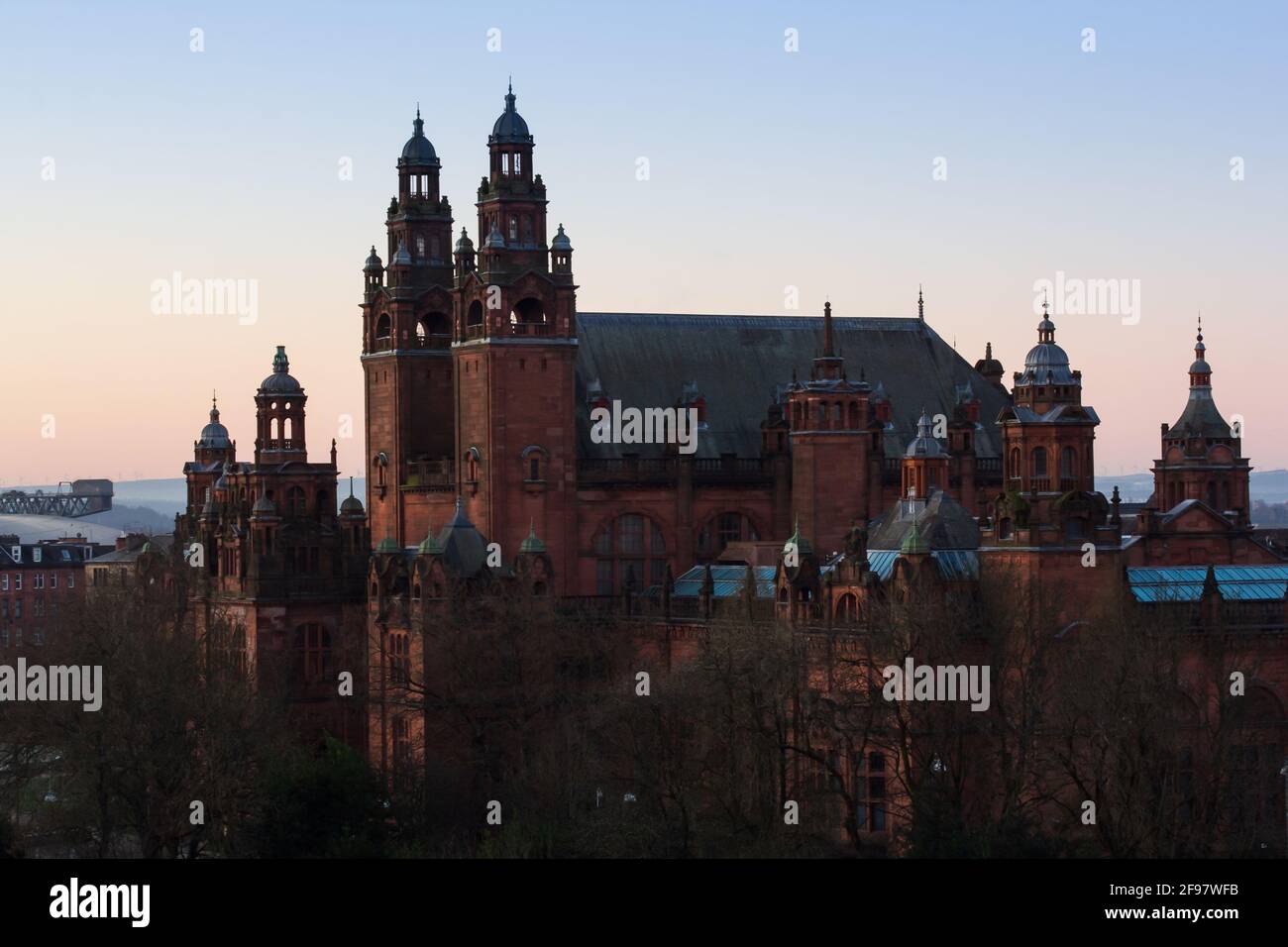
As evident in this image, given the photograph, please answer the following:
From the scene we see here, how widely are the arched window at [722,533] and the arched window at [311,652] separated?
1995 cm

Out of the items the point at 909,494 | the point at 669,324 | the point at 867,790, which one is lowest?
the point at 867,790

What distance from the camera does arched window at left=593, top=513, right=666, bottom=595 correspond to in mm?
142375

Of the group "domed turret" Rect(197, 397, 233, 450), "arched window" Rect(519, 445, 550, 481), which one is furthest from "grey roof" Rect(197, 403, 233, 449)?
"arched window" Rect(519, 445, 550, 481)

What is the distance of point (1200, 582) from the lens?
A: 12181cm

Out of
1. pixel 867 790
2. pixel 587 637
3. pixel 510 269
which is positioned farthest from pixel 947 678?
pixel 510 269

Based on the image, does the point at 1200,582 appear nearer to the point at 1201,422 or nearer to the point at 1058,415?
the point at 1058,415

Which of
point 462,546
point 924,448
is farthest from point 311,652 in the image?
point 924,448

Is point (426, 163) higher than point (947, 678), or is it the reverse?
point (426, 163)

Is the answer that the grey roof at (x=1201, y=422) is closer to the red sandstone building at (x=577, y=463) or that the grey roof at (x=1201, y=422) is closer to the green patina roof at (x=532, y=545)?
the red sandstone building at (x=577, y=463)

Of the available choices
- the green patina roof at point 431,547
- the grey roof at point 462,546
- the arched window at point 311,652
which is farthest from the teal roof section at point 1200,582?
the arched window at point 311,652

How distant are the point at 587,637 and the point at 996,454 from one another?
2899 centimetres

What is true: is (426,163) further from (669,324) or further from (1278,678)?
(1278,678)

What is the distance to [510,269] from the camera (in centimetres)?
13788
